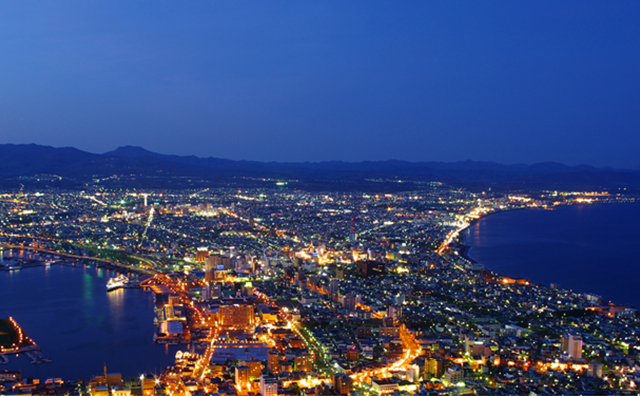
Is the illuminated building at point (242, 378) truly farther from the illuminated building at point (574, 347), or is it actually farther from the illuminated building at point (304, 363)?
the illuminated building at point (574, 347)

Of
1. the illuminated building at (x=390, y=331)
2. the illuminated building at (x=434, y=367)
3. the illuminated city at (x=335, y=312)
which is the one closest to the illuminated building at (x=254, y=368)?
the illuminated city at (x=335, y=312)

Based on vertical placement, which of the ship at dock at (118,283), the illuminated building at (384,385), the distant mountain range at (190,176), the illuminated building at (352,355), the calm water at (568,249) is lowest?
the illuminated building at (384,385)

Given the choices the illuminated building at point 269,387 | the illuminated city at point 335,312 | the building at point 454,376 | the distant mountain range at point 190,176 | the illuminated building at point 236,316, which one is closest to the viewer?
the illuminated building at point 269,387

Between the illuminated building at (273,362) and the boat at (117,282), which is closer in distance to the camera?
the illuminated building at (273,362)

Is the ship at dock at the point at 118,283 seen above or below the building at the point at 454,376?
above

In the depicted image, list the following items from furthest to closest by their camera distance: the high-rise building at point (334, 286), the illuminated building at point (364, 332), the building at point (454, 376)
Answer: the high-rise building at point (334, 286)
the illuminated building at point (364, 332)
the building at point (454, 376)

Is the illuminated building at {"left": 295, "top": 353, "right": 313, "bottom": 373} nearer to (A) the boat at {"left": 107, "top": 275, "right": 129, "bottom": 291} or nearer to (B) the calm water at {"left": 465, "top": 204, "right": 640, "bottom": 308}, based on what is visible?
(A) the boat at {"left": 107, "top": 275, "right": 129, "bottom": 291}
